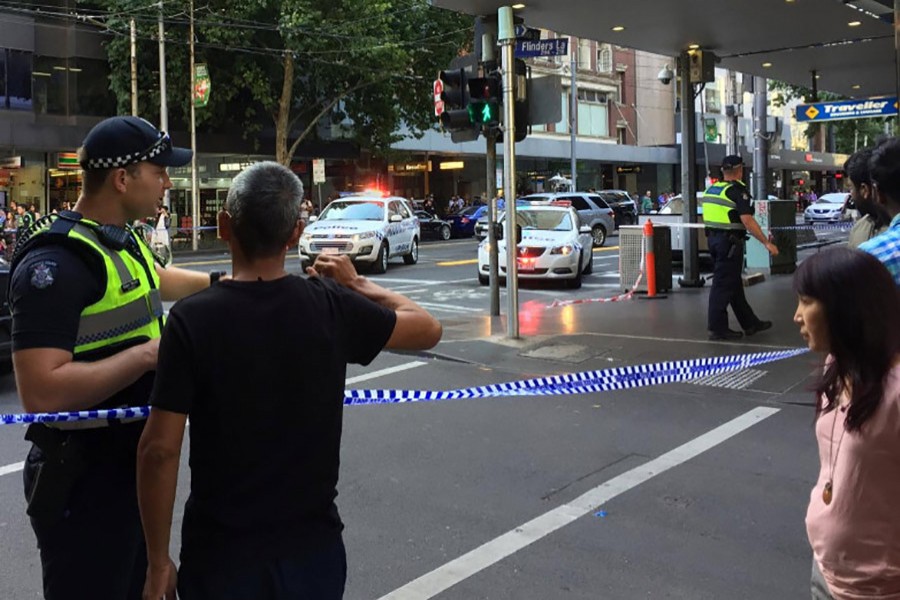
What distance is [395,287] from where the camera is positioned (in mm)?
17922

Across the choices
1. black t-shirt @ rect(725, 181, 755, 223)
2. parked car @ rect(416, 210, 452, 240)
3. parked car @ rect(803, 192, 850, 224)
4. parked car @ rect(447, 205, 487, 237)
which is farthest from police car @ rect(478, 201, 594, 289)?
parked car @ rect(803, 192, 850, 224)

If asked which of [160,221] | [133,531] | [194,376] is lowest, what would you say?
[133,531]

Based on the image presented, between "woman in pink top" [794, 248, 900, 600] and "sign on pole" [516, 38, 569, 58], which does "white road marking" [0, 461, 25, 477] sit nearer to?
"woman in pink top" [794, 248, 900, 600]

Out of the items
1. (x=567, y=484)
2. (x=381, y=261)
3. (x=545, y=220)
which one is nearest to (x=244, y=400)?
(x=567, y=484)

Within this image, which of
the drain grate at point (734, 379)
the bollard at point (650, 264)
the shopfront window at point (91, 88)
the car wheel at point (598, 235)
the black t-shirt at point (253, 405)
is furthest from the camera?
the shopfront window at point (91, 88)

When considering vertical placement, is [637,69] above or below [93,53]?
above

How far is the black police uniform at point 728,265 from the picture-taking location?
396 inches

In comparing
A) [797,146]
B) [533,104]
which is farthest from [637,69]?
[533,104]

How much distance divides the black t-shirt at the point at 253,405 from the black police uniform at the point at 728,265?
8624 mm

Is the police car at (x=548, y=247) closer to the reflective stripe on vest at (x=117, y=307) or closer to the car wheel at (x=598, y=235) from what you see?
the car wheel at (x=598, y=235)

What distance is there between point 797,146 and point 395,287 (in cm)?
6569

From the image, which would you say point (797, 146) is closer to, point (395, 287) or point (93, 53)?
point (93, 53)

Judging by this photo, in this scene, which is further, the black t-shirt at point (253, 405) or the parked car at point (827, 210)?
the parked car at point (827, 210)

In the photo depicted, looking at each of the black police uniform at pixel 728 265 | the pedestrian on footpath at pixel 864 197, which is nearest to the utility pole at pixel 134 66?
the black police uniform at pixel 728 265
